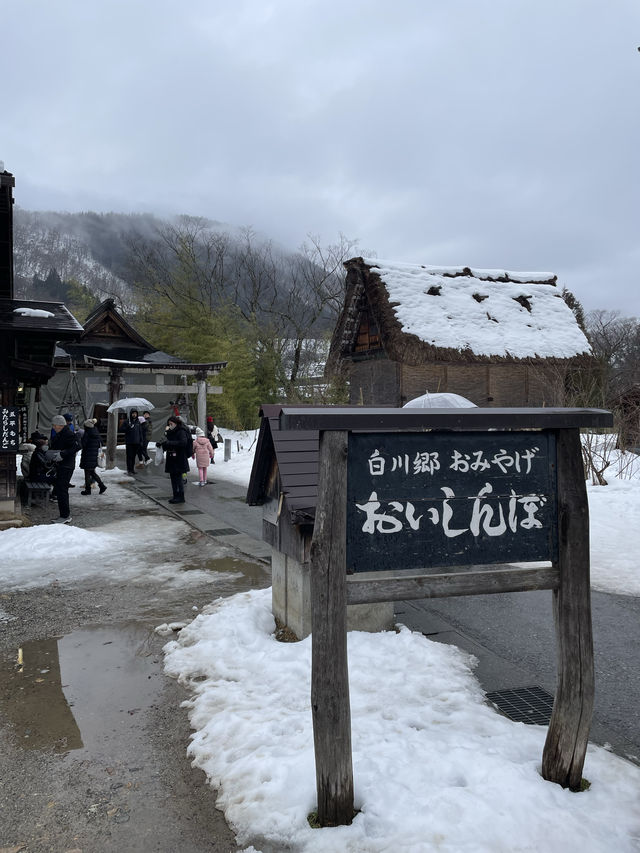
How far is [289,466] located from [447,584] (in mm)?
2371

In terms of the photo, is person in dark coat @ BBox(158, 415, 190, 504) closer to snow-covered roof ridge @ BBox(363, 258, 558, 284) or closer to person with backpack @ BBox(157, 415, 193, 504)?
person with backpack @ BBox(157, 415, 193, 504)

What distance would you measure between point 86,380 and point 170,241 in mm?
20888

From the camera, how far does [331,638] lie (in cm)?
284

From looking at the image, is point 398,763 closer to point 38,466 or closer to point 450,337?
point 38,466

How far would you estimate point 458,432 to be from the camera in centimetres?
303

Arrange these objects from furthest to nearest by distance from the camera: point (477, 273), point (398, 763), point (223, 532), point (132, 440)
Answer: point (477, 273)
point (132, 440)
point (223, 532)
point (398, 763)

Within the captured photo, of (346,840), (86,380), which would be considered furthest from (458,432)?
(86,380)

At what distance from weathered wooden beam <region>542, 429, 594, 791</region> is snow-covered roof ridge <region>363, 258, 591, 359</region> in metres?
17.1

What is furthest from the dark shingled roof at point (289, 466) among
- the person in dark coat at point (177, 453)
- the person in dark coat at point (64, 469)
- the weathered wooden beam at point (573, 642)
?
the person in dark coat at point (177, 453)

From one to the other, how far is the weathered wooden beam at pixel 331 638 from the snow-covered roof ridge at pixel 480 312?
17.4 m

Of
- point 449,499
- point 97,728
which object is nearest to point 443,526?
point 449,499

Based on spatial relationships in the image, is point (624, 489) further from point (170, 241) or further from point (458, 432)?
point (170, 241)

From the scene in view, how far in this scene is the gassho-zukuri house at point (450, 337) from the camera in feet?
66.3

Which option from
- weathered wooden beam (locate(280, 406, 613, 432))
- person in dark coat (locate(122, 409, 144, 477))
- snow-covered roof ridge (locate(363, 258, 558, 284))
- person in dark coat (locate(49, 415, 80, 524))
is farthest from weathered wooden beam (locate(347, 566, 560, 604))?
snow-covered roof ridge (locate(363, 258, 558, 284))
